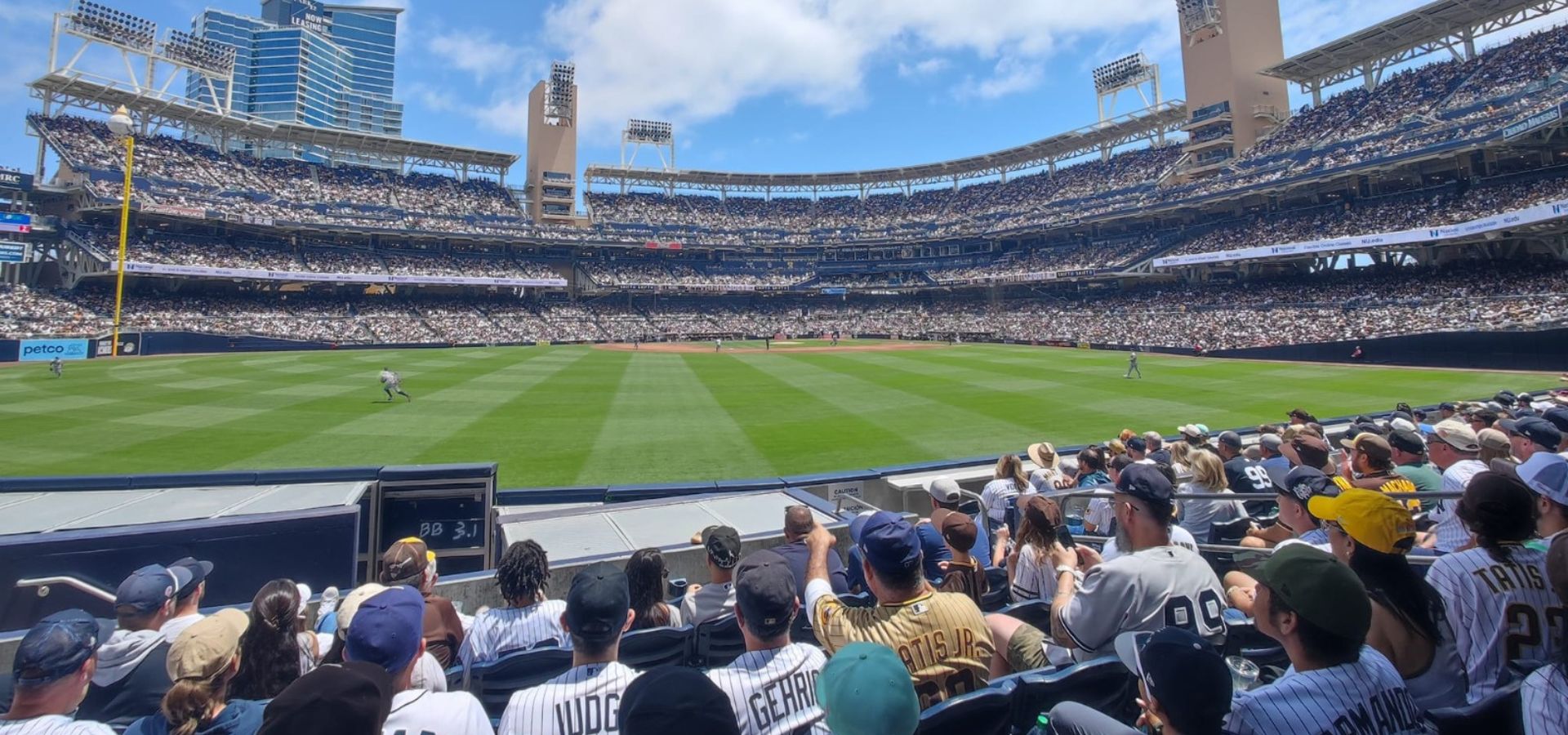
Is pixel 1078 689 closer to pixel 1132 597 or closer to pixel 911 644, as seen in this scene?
pixel 1132 597

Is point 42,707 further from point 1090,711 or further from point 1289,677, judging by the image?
point 1289,677

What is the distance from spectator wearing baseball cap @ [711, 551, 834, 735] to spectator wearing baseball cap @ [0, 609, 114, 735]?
2423 mm

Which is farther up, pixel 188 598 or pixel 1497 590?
pixel 1497 590

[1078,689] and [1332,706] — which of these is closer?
[1332,706]

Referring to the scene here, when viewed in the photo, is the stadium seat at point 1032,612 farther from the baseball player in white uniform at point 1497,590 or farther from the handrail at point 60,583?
the handrail at point 60,583

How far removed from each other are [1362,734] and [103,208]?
225 ft

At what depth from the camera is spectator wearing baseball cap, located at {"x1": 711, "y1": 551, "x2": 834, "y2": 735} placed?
2795 mm

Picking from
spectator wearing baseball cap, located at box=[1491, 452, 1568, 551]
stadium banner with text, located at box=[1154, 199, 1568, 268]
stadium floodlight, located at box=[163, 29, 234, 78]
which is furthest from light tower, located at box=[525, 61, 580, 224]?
spectator wearing baseball cap, located at box=[1491, 452, 1568, 551]

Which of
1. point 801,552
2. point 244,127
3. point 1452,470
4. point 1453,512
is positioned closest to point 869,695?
point 801,552

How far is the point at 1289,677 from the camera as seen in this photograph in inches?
96.3

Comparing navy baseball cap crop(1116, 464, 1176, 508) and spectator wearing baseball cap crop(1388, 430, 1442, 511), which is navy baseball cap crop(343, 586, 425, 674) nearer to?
navy baseball cap crop(1116, 464, 1176, 508)

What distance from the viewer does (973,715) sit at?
268cm

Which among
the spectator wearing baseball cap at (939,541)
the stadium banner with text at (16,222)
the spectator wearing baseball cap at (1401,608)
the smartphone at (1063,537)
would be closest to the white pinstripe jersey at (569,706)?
the spectator wearing baseball cap at (939,541)

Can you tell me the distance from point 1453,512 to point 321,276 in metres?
66.9
